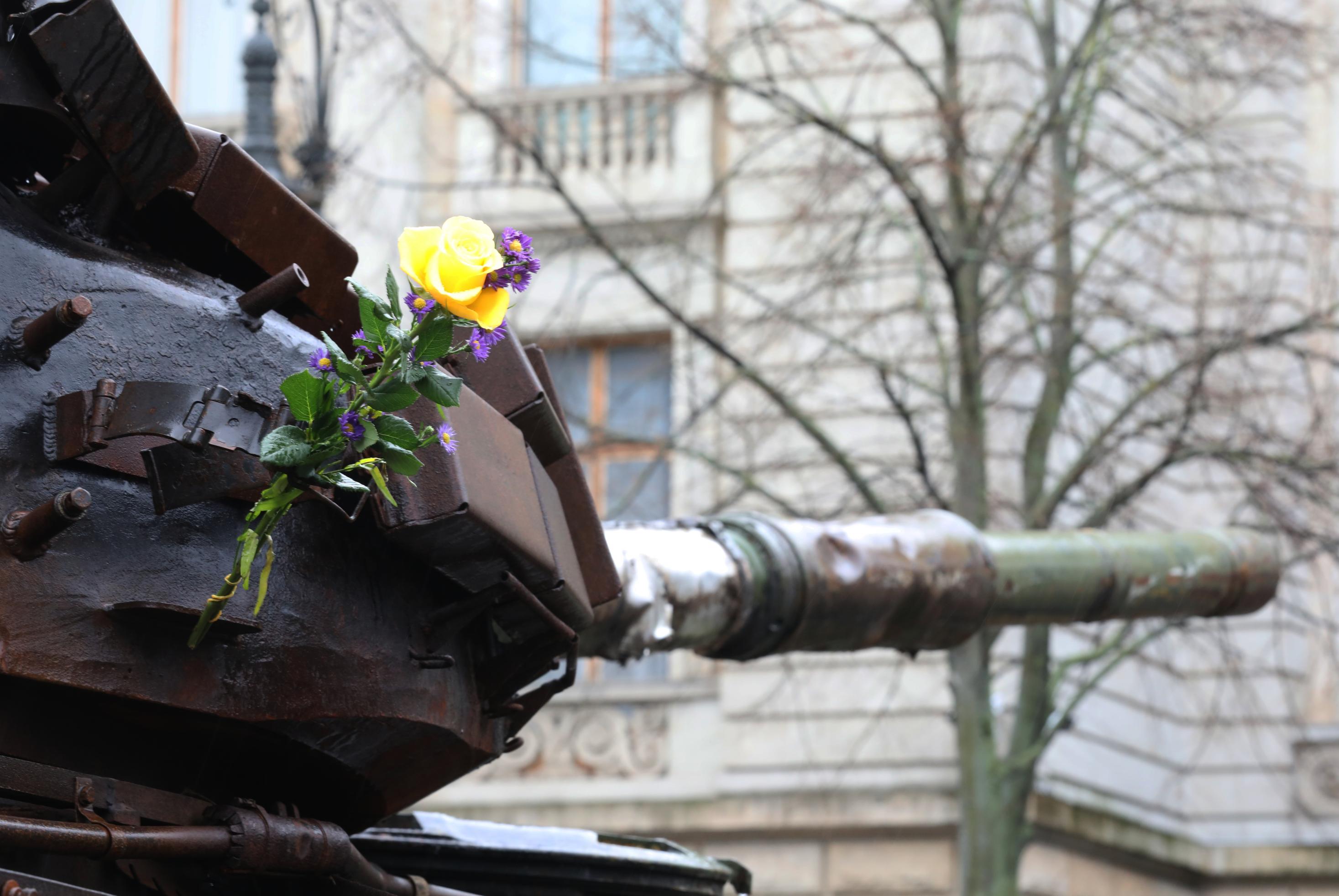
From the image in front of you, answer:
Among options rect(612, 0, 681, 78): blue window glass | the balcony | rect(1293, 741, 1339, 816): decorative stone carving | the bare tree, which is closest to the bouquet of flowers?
the bare tree

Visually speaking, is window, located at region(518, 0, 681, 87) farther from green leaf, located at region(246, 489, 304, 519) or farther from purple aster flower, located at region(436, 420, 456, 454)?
green leaf, located at region(246, 489, 304, 519)

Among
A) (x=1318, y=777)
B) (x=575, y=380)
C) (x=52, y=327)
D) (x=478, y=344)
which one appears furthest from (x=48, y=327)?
(x=1318, y=777)

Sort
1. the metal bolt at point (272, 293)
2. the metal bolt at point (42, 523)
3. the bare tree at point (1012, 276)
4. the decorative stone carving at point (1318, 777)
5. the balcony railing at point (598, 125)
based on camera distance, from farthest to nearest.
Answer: the decorative stone carving at point (1318, 777), the balcony railing at point (598, 125), the bare tree at point (1012, 276), the metal bolt at point (272, 293), the metal bolt at point (42, 523)

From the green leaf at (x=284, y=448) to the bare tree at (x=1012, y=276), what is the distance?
24.9 feet

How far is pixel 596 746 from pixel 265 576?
38.2ft

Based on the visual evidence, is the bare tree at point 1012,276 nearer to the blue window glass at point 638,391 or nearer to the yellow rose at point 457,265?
the blue window glass at point 638,391

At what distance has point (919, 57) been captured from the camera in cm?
1426

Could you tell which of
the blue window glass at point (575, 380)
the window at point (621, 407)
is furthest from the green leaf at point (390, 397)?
the blue window glass at point (575, 380)

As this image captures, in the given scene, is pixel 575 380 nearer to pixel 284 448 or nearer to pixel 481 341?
pixel 481 341

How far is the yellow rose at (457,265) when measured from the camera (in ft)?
9.62

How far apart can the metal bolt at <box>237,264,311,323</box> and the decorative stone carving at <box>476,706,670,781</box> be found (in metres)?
11.2

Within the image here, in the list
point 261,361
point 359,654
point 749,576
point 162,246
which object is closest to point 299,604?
point 359,654

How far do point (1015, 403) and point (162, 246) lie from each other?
1010 cm

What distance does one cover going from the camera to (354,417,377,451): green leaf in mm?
2871
